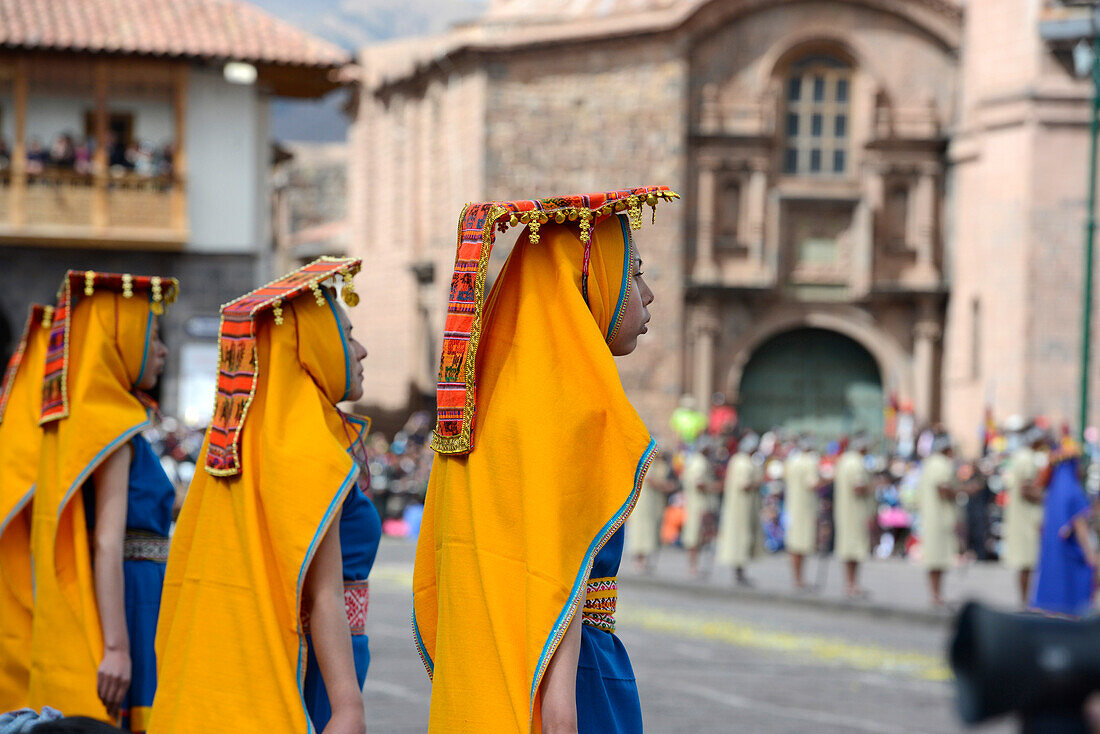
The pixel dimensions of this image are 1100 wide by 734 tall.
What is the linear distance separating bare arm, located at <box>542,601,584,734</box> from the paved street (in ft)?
18.7

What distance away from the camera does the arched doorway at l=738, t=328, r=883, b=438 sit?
97.3 ft

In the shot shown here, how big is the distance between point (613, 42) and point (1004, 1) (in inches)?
294

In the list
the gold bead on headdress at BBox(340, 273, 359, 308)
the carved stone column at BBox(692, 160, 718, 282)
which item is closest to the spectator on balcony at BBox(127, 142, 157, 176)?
the carved stone column at BBox(692, 160, 718, 282)

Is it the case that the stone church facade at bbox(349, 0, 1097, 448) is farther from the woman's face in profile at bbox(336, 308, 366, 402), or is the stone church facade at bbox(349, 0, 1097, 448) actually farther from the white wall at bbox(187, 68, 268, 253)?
the woman's face in profile at bbox(336, 308, 366, 402)

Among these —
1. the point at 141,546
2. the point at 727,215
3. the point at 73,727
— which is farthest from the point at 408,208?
the point at 73,727

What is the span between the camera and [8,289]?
26.3 meters

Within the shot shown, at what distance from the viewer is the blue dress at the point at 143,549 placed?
5.08 meters


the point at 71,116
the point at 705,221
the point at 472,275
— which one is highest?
the point at 71,116

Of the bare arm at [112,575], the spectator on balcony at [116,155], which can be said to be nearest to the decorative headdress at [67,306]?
the bare arm at [112,575]

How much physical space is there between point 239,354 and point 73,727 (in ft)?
5.32

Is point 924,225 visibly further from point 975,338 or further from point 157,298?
point 157,298

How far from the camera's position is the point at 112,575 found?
484 centimetres

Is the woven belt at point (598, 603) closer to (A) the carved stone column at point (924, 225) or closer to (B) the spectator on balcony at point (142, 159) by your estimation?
(B) the spectator on balcony at point (142, 159)

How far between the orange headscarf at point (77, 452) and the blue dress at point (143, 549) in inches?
5.1
